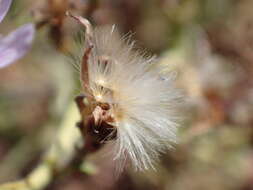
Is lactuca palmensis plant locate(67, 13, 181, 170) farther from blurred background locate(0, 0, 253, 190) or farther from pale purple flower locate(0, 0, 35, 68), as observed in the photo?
blurred background locate(0, 0, 253, 190)

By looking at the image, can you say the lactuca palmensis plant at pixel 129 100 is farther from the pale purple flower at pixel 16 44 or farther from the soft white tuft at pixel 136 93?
the pale purple flower at pixel 16 44

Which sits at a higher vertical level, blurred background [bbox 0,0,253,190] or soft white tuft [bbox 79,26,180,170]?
soft white tuft [bbox 79,26,180,170]

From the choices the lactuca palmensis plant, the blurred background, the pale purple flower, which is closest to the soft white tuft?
the lactuca palmensis plant

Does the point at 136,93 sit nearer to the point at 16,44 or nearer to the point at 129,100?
the point at 129,100

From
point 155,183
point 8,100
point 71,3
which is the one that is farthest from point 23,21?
point 155,183

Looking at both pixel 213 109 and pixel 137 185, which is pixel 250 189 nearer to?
pixel 137 185

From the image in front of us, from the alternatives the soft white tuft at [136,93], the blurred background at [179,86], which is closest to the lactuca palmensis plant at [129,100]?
the soft white tuft at [136,93]
